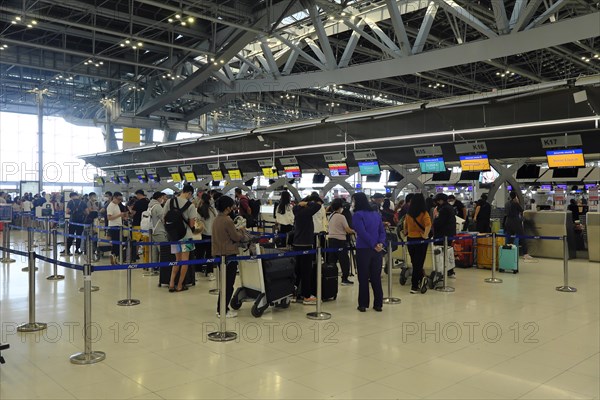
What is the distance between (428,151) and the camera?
42.7 feet

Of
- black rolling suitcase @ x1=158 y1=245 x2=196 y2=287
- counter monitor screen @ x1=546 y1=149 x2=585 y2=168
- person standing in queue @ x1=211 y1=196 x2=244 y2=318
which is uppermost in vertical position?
Answer: counter monitor screen @ x1=546 y1=149 x2=585 y2=168

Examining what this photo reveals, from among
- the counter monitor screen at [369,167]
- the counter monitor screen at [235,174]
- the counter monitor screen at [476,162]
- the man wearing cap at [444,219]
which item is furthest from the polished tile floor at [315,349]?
the counter monitor screen at [235,174]

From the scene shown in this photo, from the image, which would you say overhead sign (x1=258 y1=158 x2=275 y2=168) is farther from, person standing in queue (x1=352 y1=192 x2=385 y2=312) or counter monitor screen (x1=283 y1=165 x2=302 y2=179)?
person standing in queue (x1=352 y1=192 x2=385 y2=312)

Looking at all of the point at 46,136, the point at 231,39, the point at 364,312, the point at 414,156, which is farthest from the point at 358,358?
the point at 46,136

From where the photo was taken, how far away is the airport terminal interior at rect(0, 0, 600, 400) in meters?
4.61

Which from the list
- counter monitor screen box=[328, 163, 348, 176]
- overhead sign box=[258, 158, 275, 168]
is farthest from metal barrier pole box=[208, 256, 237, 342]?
overhead sign box=[258, 158, 275, 168]

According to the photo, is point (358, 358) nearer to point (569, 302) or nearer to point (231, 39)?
point (569, 302)

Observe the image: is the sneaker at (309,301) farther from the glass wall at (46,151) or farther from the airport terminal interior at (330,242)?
the glass wall at (46,151)

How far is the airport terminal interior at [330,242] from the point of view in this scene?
4.61 metres

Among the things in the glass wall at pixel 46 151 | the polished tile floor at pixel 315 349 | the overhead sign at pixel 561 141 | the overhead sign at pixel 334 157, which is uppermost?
the glass wall at pixel 46 151

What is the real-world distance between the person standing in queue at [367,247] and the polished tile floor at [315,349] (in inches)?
11.5

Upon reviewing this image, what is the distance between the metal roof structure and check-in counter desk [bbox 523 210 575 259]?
359 cm

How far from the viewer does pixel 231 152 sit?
62.2 ft

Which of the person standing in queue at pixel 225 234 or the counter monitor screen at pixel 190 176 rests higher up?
the counter monitor screen at pixel 190 176
